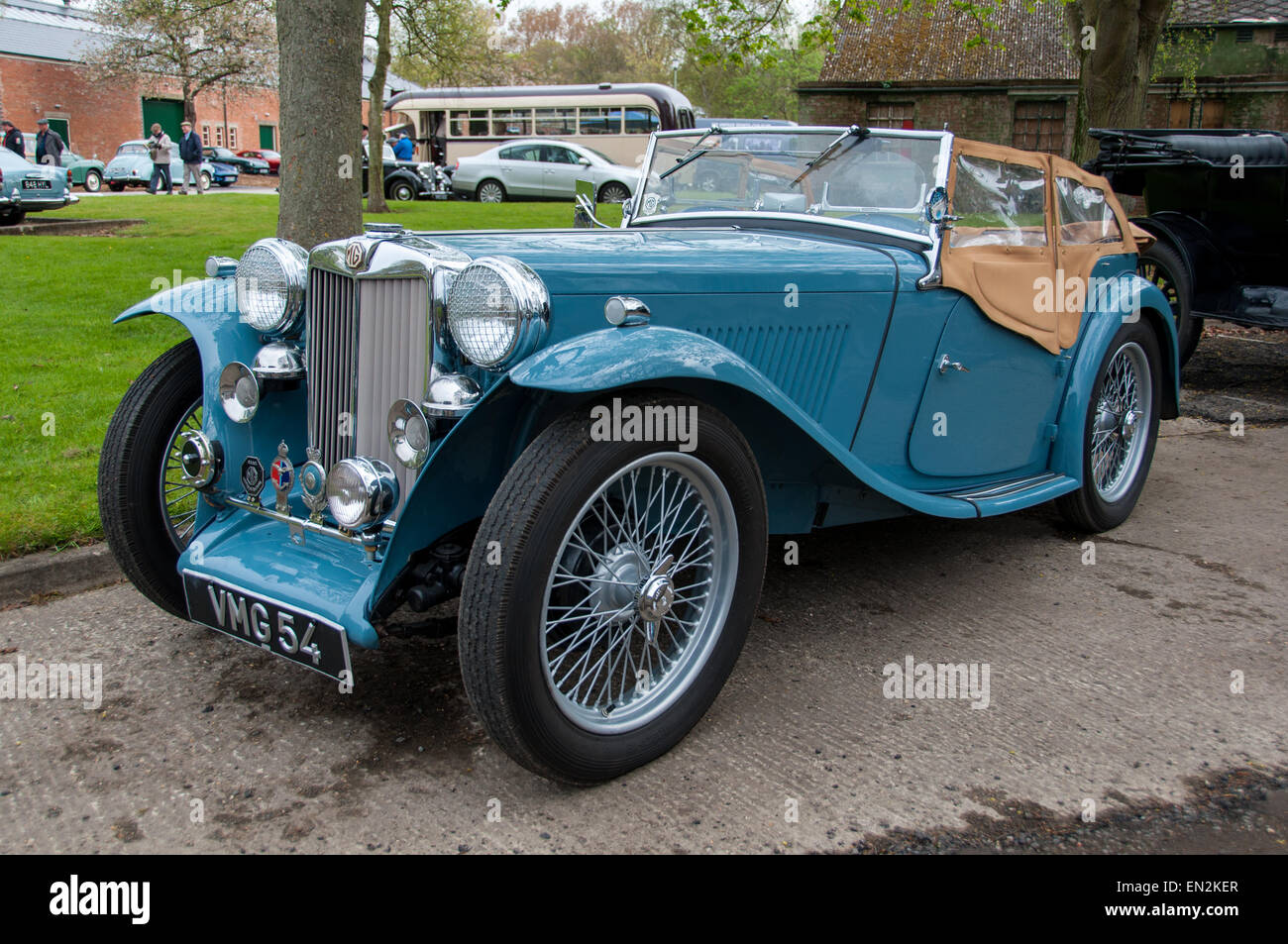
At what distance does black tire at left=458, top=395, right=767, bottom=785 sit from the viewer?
211 cm

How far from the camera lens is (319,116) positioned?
517 centimetres

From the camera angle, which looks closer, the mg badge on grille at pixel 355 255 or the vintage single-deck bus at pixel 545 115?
the mg badge on grille at pixel 355 255

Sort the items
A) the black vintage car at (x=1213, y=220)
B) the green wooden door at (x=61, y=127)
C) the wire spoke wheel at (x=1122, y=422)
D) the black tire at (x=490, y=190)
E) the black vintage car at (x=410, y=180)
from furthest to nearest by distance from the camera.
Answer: the green wooden door at (x=61, y=127), the black tire at (x=490, y=190), the black vintage car at (x=410, y=180), the black vintage car at (x=1213, y=220), the wire spoke wheel at (x=1122, y=422)

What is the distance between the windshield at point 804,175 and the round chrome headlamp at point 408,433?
5.81 ft

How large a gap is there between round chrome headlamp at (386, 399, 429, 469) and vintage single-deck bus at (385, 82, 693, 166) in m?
22.6

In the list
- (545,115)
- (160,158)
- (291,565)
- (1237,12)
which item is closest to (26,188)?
(160,158)

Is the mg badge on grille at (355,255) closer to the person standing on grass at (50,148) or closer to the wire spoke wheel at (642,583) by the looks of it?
the wire spoke wheel at (642,583)

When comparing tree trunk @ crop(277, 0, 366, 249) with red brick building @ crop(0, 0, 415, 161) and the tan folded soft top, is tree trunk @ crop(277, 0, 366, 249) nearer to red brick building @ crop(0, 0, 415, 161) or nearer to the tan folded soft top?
the tan folded soft top

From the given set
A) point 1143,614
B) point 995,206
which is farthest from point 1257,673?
point 995,206

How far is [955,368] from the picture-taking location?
3.36 m

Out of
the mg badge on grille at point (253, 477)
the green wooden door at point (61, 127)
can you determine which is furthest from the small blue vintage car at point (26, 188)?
the green wooden door at point (61, 127)

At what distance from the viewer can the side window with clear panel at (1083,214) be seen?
4070mm

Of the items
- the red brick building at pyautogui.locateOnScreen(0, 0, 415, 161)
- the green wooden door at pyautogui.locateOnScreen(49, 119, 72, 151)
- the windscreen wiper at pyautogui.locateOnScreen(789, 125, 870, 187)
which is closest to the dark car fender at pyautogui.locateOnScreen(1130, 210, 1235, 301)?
the windscreen wiper at pyautogui.locateOnScreen(789, 125, 870, 187)
